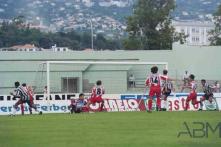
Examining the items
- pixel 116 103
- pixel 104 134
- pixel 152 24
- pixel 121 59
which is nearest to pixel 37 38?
pixel 152 24

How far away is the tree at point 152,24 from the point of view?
8269 centimetres

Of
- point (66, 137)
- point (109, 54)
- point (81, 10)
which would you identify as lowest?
point (66, 137)

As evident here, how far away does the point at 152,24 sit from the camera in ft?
275

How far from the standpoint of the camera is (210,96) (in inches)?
1470

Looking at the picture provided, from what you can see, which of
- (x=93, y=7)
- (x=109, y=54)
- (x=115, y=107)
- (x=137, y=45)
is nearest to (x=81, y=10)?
(x=93, y=7)

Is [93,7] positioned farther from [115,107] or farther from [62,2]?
[115,107]

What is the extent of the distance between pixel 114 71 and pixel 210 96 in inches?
1045

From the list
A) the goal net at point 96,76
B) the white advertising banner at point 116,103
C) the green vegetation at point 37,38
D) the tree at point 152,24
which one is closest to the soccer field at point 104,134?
the white advertising banner at point 116,103

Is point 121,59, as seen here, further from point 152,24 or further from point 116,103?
point 116,103

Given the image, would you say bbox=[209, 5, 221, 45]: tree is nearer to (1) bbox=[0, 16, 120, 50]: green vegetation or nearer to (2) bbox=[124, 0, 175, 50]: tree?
(2) bbox=[124, 0, 175, 50]: tree

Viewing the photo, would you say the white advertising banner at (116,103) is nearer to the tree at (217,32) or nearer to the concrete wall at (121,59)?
the concrete wall at (121,59)

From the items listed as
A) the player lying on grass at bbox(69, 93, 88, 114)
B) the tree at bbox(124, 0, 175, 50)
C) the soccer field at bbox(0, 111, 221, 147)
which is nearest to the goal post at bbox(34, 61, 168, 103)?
the tree at bbox(124, 0, 175, 50)

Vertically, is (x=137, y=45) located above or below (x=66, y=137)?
above

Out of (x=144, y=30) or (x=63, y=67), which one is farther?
(x=144, y=30)
